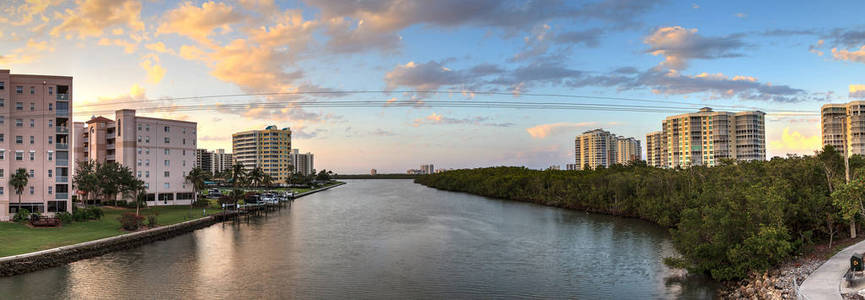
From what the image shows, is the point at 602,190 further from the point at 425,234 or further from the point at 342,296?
the point at 342,296

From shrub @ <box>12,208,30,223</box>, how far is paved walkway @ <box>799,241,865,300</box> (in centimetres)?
6609

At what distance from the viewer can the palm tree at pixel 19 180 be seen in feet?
172

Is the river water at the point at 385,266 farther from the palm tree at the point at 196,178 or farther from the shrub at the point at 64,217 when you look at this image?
the palm tree at the point at 196,178

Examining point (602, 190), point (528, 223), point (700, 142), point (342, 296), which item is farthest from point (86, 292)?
point (700, 142)

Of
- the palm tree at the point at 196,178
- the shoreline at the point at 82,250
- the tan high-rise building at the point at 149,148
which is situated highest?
the tan high-rise building at the point at 149,148

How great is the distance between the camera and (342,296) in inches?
1210

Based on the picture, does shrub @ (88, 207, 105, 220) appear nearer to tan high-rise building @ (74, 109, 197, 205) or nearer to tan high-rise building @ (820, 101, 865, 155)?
tan high-rise building @ (74, 109, 197, 205)

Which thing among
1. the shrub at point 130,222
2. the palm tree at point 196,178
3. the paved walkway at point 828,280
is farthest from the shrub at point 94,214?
the paved walkway at point 828,280

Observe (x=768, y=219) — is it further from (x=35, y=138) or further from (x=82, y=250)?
(x=35, y=138)

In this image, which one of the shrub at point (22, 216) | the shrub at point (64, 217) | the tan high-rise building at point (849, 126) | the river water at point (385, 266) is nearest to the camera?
the river water at point (385, 266)

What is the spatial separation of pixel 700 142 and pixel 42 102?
186732 mm

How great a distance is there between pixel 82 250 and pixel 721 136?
614 ft

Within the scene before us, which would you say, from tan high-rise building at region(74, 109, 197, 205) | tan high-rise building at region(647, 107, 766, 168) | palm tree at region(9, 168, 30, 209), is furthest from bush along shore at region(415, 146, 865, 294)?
tan high-rise building at region(647, 107, 766, 168)

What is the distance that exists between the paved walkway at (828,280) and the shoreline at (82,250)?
48150 millimetres
